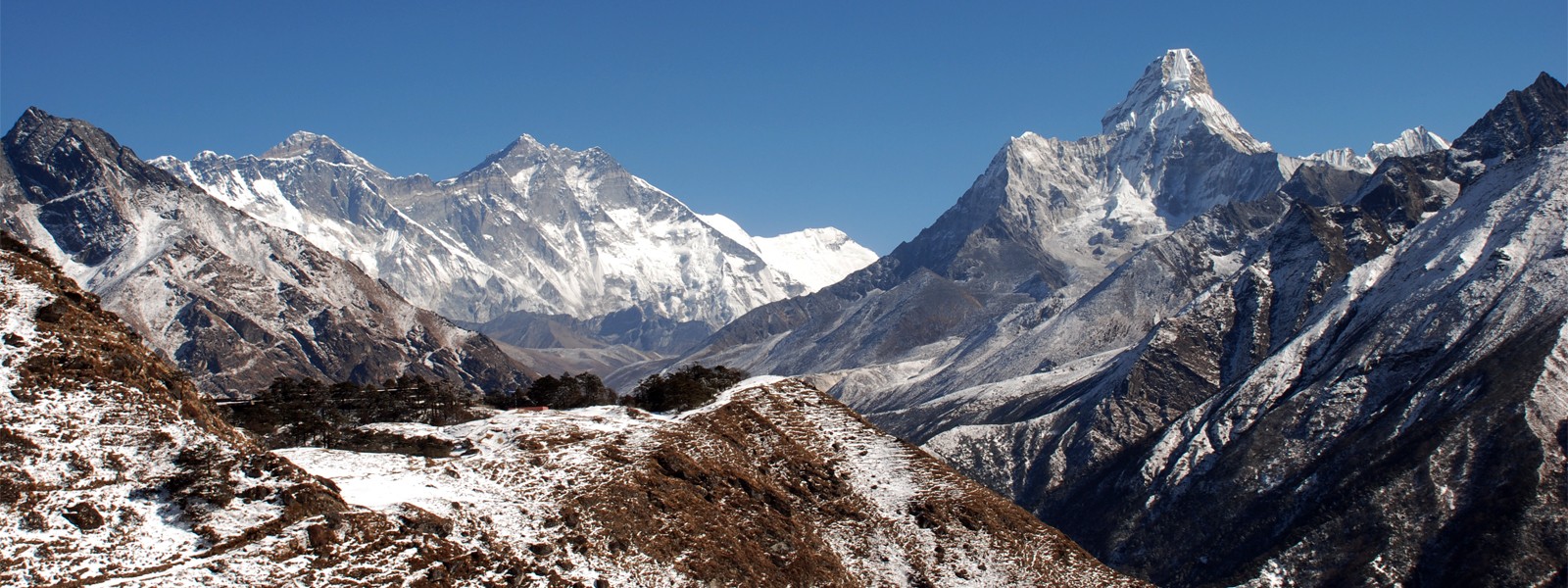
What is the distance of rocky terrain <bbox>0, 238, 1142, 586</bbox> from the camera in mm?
50906

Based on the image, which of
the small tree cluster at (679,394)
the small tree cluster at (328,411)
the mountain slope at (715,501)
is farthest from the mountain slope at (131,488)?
the small tree cluster at (679,394)

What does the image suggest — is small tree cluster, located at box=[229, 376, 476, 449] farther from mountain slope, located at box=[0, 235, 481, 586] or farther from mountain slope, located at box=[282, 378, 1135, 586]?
mountain slope, located at box=[0, 235, 481, 586]

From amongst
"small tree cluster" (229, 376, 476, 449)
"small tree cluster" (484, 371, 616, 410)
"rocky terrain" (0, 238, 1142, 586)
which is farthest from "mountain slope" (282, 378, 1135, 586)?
"small tree cluster" (484, 371, 616, 410)

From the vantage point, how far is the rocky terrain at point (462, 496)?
5091 centimetres

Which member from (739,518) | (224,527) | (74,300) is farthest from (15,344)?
(739,518)

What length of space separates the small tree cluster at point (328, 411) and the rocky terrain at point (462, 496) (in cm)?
1360

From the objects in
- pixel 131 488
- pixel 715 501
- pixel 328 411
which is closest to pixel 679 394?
pixel 715 501

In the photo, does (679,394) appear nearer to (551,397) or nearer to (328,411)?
(328,411)

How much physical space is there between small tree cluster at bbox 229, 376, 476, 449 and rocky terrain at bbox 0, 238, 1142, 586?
13597mm

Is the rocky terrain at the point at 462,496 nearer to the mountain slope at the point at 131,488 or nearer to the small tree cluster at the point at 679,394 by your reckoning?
the mountain slope at the point at 131,488

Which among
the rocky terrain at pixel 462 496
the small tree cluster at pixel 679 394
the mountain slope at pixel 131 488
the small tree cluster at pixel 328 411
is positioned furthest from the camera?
the small tree cluster at pixel 679 394

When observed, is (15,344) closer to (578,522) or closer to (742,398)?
(578,522)

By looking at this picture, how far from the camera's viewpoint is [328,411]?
111m

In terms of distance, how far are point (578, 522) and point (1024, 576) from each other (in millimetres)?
24128
